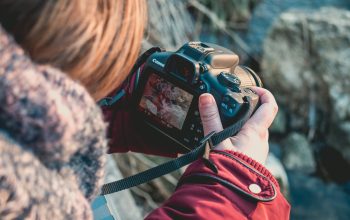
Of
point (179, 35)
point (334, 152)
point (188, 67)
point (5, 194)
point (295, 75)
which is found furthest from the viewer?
point (295, 75)

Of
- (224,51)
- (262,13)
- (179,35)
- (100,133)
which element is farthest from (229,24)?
(100,133)

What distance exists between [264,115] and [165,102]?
0.22m

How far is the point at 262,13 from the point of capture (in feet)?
17.9

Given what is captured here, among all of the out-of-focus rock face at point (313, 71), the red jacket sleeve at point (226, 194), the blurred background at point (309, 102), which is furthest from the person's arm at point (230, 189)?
the out-of-focus rock face at point (313, 71)

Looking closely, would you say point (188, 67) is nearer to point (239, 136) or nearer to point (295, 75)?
point (239, 136)

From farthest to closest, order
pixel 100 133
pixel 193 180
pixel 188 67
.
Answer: pixel 188 67 < pixel 193 180 < pixel 100 133

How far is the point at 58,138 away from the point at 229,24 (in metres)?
4.79

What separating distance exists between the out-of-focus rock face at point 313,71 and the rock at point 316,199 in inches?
12.7

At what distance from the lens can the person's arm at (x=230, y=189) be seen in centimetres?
81

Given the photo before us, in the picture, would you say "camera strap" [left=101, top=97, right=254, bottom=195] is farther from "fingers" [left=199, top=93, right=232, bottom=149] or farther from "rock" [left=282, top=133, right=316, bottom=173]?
"rock" [left=282, top=133, right=316, bottom=173]

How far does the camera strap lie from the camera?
89 centimetres

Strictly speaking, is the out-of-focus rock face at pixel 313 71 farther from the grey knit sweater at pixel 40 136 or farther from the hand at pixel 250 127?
the grey knit sweater at pixel 40 136

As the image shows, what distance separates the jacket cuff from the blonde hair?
9.1 inches

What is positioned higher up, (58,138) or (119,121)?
(58,138)
